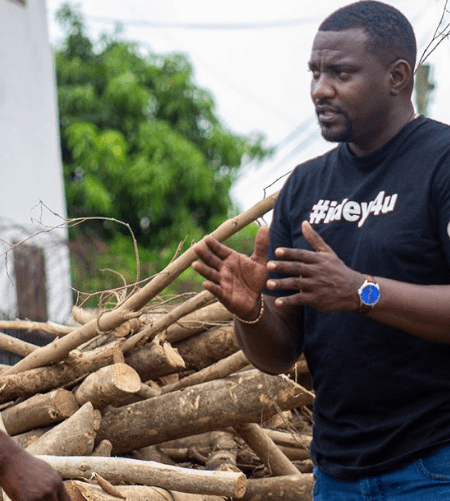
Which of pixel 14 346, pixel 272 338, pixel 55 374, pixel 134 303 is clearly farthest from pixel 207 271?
pixel 14 346

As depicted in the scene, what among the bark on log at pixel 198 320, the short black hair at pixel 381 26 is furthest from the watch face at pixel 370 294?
the bark on log at pixel 198 320

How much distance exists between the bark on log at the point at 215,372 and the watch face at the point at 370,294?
6.61 ft

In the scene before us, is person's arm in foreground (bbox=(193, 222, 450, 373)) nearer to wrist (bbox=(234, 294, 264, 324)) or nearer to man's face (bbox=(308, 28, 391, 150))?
wrist (bbox=(234, 294, 264, 324))

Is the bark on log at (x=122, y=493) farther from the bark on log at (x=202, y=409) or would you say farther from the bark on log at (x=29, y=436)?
the bark on log at (x=29, y=436)

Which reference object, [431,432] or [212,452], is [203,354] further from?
[431,432]

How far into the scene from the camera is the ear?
2.68 metres

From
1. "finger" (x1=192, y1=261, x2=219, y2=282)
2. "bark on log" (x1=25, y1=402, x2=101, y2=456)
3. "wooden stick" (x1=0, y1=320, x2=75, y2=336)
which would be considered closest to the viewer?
"finger" (x1=192, y1=261, x2=219, y2=282)

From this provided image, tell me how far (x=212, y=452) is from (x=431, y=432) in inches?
89.8

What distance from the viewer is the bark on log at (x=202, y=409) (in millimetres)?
4227

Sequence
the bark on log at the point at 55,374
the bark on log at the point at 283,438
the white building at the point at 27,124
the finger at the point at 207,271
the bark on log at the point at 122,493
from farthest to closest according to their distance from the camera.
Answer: the white building at the point at 27,124, the bark on log at the point at 283,438, the bark on log at the point at 55,374, the bark on log at the point at 122,493, the finger at the point at 207,271

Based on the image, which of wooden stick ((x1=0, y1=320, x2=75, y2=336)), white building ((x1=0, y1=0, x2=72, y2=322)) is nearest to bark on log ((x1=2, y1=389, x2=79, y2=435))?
wooden stick ((x1=0, y1=320, x2=75, y2=336))

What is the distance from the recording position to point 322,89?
2672 millimetres

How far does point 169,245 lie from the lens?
20.7 metres

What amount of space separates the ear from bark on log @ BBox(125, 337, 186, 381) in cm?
209
